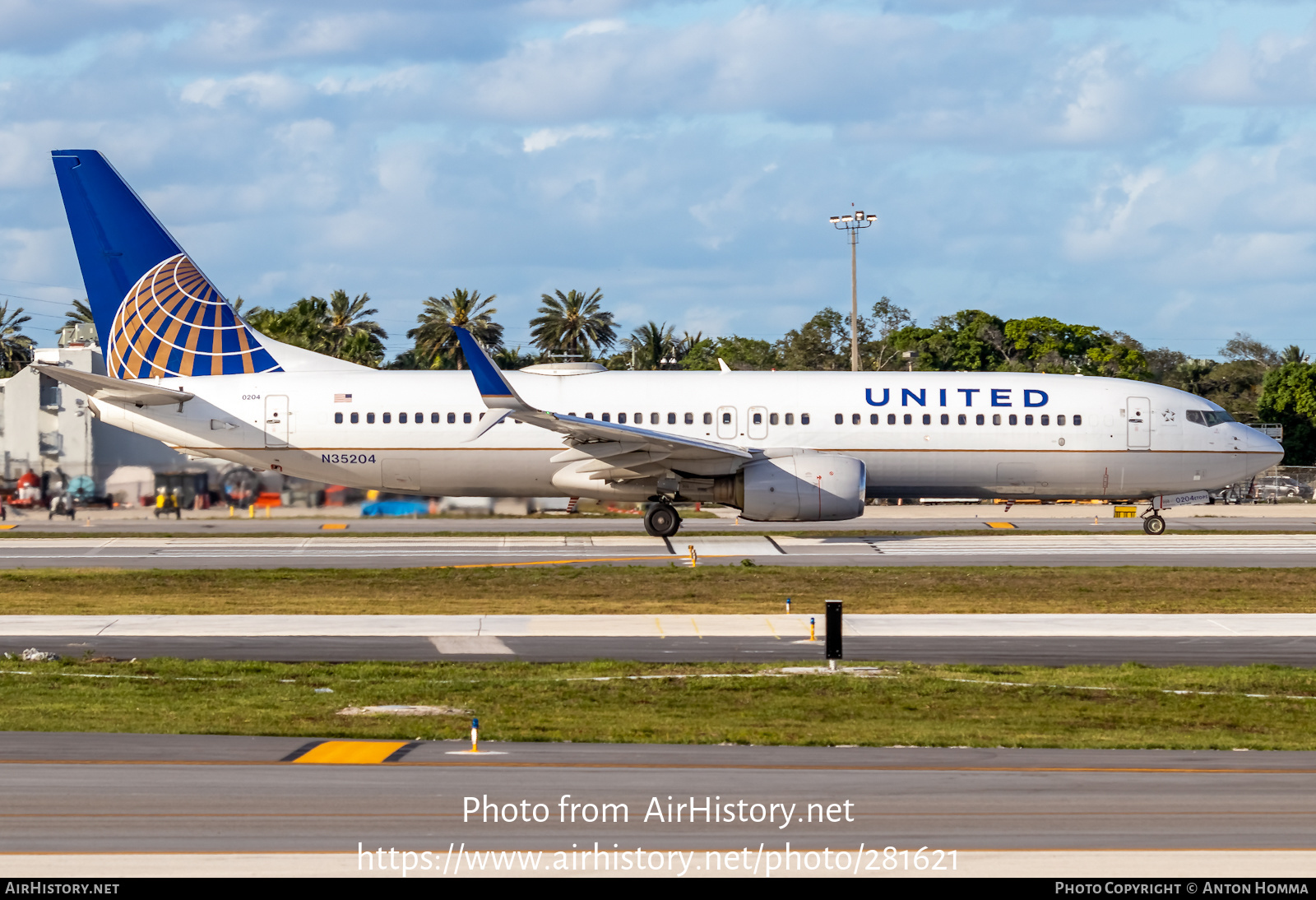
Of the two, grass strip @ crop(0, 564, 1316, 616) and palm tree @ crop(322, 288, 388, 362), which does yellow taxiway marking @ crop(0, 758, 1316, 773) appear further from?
palm tree @ crop(322, 288, 388, 362)

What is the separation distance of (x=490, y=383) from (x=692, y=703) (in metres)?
16.2

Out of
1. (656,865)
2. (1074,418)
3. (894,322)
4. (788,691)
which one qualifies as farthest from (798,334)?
(656,865)

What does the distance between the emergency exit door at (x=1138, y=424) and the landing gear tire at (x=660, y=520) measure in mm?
12572

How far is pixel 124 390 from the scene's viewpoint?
109 ft

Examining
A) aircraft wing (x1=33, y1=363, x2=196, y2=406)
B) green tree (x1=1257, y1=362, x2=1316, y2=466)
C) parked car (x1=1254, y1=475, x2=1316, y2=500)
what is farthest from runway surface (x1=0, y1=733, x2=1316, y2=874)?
green tree (x1=1257, y1=362, x2=1316, y2=466)

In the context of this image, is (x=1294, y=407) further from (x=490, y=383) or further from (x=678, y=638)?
(x=678, y=638)

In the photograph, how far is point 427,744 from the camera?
42.4ft

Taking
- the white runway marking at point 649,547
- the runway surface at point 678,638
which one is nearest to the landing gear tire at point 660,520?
the white runway marking at point 649,547

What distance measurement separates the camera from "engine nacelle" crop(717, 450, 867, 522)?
3247 cm

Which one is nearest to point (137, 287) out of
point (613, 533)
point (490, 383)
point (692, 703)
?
point (490, 383)

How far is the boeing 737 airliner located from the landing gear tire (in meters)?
0.05

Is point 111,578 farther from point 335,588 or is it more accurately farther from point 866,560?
point 866,560

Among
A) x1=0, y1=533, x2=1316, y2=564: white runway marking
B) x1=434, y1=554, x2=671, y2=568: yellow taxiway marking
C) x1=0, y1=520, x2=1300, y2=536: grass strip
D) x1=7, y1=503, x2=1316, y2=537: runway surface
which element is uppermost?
x1=7, y1=503, x2=1316, y2=537: runway surface

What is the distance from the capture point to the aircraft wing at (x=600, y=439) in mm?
30438
